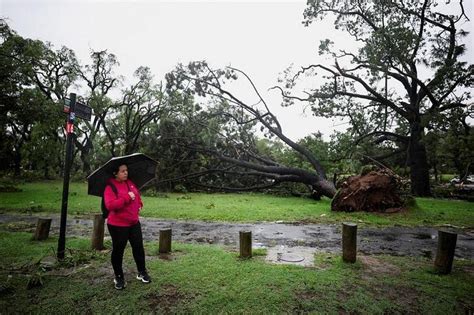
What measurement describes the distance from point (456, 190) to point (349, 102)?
32.5 ft

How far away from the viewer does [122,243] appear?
11.5 ft

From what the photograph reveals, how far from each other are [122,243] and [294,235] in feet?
14.1

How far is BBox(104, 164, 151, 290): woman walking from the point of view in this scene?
3.41m

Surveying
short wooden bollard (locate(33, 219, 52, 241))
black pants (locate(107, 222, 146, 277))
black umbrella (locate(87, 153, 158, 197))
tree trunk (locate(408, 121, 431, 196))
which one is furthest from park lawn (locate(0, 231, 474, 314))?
tree trunk (locate(408, 121, 431, 196))

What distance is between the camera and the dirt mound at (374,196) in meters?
9.76

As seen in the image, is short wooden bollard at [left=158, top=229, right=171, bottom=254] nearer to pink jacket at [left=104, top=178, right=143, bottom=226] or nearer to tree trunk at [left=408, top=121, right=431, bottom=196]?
pink jacket at [left=104, top=178, right=143, bottom=226]

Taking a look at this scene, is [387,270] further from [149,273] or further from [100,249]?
[100,249]

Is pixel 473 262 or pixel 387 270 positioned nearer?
pixel 387 270

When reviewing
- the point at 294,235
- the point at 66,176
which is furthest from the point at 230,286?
the point at 294,235

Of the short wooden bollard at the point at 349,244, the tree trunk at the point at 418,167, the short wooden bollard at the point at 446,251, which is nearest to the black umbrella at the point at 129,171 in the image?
the short wooden bollard at the point at 349,244

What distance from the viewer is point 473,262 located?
4629mm

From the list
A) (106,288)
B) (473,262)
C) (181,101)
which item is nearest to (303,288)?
(106,288)

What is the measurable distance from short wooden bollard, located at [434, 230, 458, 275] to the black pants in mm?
4358

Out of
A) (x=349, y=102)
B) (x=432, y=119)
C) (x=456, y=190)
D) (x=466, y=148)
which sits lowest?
(x=456, y=190)
